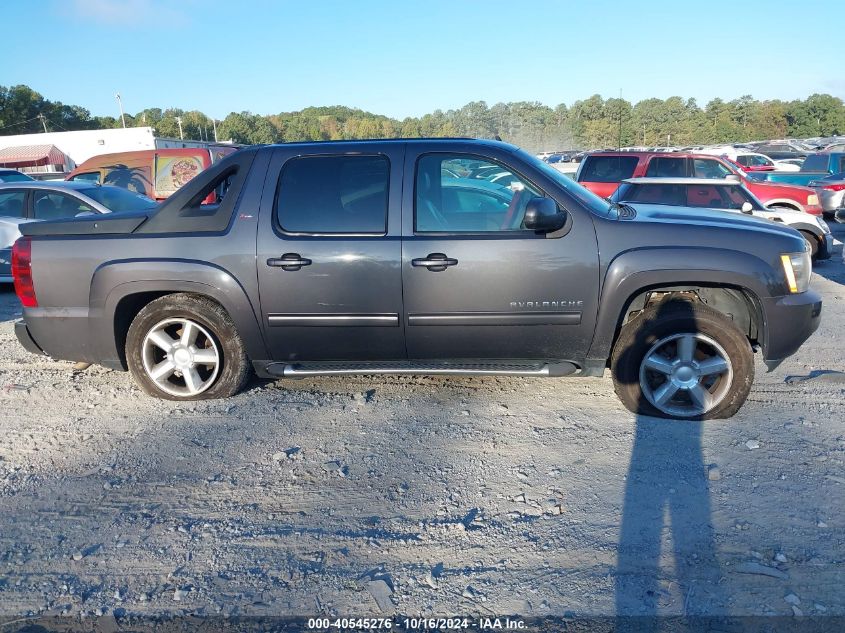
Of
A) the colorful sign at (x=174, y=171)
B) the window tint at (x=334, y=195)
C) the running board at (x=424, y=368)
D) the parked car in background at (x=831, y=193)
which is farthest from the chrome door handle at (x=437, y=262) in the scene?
the parked car in background at (x=831, y=193)

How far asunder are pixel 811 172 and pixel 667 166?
8211 millimetres

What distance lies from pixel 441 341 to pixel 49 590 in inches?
98.0

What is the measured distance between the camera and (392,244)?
13.6 ft

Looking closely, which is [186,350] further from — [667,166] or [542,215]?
[667,166]

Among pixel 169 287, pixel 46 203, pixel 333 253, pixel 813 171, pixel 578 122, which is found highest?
pixel 578 122

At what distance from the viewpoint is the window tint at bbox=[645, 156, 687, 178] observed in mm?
11859

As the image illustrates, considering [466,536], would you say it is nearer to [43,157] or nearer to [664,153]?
[664,153]

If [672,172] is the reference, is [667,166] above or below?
above

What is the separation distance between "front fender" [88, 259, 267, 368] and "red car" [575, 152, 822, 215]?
8.94 m

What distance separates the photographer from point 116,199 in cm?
904

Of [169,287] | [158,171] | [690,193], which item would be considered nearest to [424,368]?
[169,287]

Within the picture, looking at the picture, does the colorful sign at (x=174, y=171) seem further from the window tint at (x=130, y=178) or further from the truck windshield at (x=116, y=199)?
the truck windshield at (x=116, y=199)

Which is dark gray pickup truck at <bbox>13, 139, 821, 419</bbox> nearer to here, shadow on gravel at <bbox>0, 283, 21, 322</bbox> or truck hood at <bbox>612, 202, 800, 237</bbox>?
truck hood at <bbox>612, 202, 800, 237</bbox>

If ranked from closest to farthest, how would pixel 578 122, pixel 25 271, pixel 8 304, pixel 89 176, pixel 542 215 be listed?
pixel 542 215, pixel 25 271, pixel 8 304, pixel 89 176, pixel 578 122
